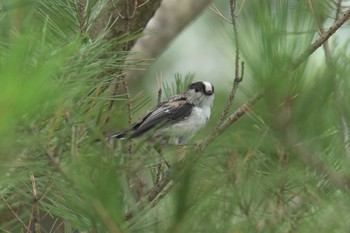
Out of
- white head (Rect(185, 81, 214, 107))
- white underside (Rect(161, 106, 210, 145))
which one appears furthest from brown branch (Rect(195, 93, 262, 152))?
white head (Rect(185, 81, 214, 107))

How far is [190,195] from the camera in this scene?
3.79ft

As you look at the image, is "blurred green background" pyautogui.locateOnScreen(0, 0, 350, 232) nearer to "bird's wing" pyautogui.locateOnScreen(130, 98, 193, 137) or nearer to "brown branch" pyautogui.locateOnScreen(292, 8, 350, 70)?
"brown branch" pyautogui.locateOnScreen(292, 8, 350, 70)

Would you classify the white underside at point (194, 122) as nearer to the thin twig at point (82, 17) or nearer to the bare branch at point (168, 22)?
the thin twig at point (82, 17)

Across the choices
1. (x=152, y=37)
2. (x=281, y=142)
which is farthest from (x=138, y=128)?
(x=152, y=37)

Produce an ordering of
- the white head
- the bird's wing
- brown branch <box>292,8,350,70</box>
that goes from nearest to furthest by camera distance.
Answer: brown branch <box>292,8,350,70</box>
the bird's wing
the white head

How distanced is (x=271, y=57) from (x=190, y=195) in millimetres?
294

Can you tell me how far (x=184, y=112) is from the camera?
2.59 metres

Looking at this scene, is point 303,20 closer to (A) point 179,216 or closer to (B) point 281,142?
(B) point 281,142

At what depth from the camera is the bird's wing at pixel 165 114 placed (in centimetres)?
229

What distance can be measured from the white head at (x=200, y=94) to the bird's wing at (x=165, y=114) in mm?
32

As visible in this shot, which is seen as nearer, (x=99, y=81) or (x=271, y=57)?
(x=271, y=57)

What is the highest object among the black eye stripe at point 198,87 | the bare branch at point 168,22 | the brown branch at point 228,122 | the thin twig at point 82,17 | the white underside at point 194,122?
the thin twig at point 82,17

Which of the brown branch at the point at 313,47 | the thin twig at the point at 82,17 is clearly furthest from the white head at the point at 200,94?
the brown branch at the point at 313,47

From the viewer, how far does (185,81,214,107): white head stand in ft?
8.58
